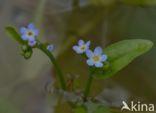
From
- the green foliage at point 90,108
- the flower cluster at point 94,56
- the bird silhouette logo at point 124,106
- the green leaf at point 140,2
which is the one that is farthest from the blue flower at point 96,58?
the green leaf at point 140,2

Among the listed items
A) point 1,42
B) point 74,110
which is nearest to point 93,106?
point 74,110

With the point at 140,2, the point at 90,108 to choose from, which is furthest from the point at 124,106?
the point at 140,2

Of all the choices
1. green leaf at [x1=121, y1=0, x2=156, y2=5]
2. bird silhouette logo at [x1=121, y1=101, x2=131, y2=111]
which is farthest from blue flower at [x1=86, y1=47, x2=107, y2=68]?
green leaf at [x1=121, y1=0, x2=156, y2=5]

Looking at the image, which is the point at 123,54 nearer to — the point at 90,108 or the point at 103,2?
the point at 90,108

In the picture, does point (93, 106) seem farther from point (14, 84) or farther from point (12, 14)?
point (12, 14)

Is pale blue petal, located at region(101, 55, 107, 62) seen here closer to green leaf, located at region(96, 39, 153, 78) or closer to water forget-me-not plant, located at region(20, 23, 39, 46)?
green leaf, located at region(96, 39, 153, 78)

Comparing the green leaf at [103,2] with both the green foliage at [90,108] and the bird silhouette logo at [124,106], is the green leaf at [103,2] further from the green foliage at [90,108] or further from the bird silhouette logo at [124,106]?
the green foliage at [90,108]

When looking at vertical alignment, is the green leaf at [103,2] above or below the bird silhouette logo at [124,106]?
above
